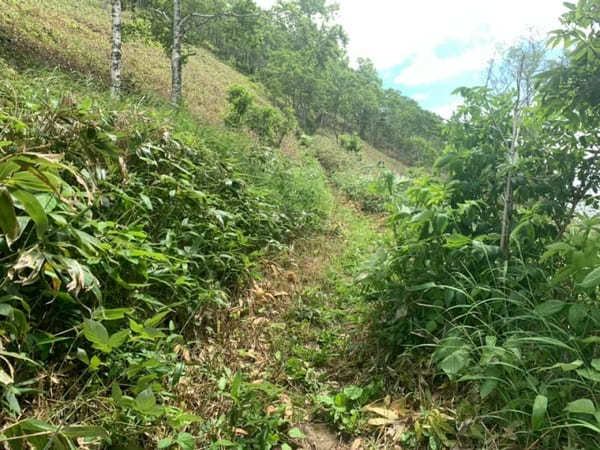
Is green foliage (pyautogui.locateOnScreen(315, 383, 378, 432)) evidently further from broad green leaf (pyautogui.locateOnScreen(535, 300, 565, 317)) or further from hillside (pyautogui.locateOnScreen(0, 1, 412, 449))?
broad green leaf (pyautogui.locateOnScreen(535, 300, 565, 317))

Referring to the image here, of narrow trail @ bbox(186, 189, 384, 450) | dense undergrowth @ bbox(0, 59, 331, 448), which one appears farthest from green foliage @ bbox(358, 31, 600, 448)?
dense undergrowth @ bbox(0, 59, 331, 448)

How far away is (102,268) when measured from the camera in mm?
1771

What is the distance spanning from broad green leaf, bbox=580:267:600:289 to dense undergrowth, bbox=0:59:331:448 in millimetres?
1519

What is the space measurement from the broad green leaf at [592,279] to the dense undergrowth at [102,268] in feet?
4.98

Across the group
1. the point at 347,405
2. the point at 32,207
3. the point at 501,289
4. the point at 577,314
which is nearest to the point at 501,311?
the point at 501,289

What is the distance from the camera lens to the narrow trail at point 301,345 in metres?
1.83

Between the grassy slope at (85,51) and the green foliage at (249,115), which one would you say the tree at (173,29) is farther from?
the green foliage at (249,115)

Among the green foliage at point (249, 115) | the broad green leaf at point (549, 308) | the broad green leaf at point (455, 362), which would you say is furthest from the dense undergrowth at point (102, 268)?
the green foliage at point (249, 115)

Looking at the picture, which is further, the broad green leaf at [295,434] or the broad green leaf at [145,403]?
the broad green leaf at [295,434]

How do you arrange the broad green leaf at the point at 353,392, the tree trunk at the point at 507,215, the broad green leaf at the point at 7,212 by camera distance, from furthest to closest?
the tree trunk at the point at 507,215 < the broad green leaf at the point at 353,392 < the broad green leaf at the point at 7,212

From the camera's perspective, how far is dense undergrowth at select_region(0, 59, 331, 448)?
51.6 inches

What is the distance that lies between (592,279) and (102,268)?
7.40ft

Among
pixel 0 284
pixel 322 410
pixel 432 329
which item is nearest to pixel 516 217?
pixel 432 329

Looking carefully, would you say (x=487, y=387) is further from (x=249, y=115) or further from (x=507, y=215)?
(x=249, y=115)
